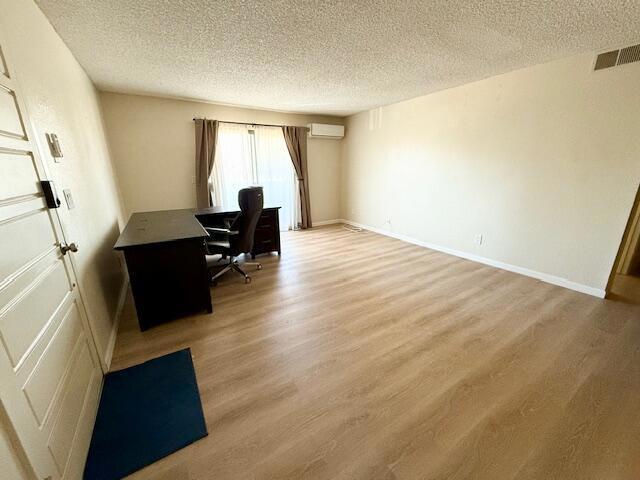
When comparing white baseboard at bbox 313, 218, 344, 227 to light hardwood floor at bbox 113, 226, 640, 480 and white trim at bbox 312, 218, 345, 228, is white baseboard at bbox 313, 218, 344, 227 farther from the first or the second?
light hardwood floor at bbox 113, 226, 640, 480

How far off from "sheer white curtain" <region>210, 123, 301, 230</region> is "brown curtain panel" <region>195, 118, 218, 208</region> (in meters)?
0.15

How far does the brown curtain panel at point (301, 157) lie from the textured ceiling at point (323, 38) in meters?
1.58

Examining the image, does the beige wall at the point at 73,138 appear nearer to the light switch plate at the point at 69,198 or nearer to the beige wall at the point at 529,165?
the light switch plate at the point at 69,198

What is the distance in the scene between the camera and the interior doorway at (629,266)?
7.80ft

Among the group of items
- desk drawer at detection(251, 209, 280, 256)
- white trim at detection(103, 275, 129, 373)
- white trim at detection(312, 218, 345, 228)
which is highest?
desk drawer at detection(251, 209, 280, 256)

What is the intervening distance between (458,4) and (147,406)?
3.13 m

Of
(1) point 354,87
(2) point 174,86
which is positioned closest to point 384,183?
(1) point 354,87

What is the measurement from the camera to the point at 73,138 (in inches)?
77.7

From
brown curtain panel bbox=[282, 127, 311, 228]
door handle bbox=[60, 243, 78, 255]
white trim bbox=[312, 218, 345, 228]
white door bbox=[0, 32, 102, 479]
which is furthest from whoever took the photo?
white trim bbox=[312, 218, 345, 228]

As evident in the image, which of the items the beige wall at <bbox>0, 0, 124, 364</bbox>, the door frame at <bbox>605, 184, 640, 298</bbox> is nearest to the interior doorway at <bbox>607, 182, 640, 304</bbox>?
the door frame at <bbox>605, 184, 640, 298</bbox>

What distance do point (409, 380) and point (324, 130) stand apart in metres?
4.67

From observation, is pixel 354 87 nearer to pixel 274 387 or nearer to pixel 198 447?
pixel 274 387

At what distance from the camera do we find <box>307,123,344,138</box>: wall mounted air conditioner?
4980 millimetres

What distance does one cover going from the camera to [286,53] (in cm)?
234
